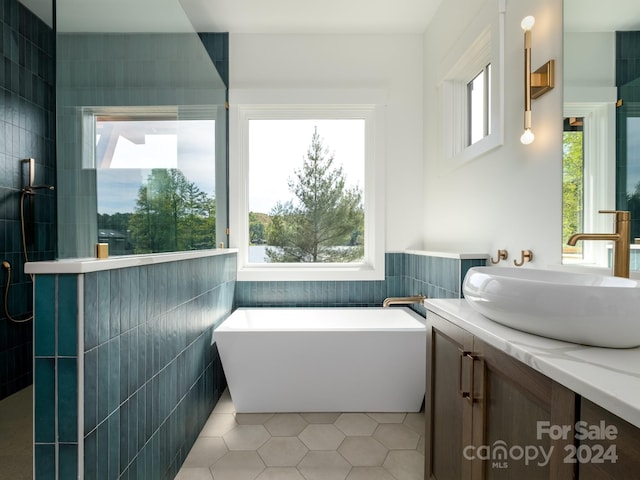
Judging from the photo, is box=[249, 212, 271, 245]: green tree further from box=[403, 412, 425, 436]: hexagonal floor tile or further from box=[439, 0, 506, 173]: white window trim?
box=[403, 412, 425, 436]: hexagonal floor tile

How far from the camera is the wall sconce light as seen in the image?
4.51 feet

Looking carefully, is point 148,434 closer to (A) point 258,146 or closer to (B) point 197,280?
(B) point 197,280

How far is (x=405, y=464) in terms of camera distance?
5.66 ft

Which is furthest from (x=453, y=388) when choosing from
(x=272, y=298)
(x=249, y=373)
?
(x=272, y=298)

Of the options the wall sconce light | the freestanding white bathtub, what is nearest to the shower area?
the freestanding white bathtub

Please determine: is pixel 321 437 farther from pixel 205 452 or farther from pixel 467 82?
pixel 467 82

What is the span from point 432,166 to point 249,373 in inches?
80.1

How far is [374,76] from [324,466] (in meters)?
2.79

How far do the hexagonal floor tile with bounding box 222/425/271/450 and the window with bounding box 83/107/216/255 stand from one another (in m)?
1.10

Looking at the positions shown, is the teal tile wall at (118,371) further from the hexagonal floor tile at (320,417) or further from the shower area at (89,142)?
the hexagonal floor tile at (320,417)

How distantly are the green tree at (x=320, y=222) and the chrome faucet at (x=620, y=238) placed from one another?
2053 millimetres

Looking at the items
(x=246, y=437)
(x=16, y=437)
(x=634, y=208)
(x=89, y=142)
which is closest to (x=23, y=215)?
(x=16, y=437)

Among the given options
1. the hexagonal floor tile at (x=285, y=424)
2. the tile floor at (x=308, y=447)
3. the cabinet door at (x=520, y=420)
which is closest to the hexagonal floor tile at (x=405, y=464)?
the tile floor at (x=308, y=447)

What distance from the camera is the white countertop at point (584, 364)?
549 mm
